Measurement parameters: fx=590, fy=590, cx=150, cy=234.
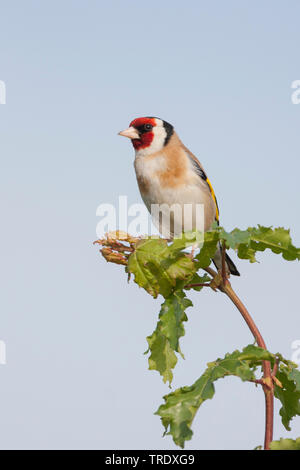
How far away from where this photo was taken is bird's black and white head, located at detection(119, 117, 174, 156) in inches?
241

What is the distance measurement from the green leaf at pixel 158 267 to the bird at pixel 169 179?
1.79 metres

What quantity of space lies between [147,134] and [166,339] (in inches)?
110

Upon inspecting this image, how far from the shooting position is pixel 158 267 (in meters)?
3.91

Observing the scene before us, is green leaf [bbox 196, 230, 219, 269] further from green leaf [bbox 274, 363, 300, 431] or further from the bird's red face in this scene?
the bird's red face

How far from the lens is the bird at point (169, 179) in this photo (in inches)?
228

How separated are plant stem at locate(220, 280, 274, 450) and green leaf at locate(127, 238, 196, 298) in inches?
12.1

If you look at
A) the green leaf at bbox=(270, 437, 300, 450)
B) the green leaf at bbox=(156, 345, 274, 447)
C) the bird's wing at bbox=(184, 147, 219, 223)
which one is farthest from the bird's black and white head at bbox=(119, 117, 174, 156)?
the green leaf at bbox=(270, 437, 300, 450)

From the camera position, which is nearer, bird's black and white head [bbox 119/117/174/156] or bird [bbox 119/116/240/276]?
bird [bbox 119/116/240/276]

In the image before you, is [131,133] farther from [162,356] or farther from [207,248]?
[162,356]

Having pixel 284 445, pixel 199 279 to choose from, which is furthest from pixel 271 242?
pixel 284 445

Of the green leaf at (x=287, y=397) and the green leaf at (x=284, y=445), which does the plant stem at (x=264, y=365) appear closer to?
the green leaf at (x=284, y=445)

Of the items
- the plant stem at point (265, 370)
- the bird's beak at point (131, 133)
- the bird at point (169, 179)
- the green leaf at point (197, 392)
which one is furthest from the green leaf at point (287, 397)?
the bird's beak at point (131, 133)
